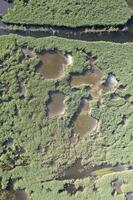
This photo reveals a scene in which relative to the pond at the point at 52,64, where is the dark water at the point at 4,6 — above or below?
above

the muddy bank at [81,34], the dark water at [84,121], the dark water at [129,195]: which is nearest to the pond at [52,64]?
the muddy bank at [81,34]

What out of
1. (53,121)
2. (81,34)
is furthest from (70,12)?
(53,121)

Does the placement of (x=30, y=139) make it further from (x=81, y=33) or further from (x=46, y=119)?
(x=81, y=33)

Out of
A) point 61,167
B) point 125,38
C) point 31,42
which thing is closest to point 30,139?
point 61,167

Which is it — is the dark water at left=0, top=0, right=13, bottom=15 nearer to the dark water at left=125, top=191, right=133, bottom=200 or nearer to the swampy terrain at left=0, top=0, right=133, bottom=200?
the swampy terrain at left=0, top=0, right=133, bottom=200

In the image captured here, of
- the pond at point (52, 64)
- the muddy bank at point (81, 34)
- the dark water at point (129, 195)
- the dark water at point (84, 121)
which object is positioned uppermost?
the muddy bank at point (81, 34)

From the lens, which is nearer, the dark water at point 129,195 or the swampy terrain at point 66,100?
the swampy terrain at point 66,100

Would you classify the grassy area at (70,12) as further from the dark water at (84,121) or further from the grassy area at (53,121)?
the dark water at (84,121)

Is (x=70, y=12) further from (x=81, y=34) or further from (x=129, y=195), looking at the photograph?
(x=129, y=195)
